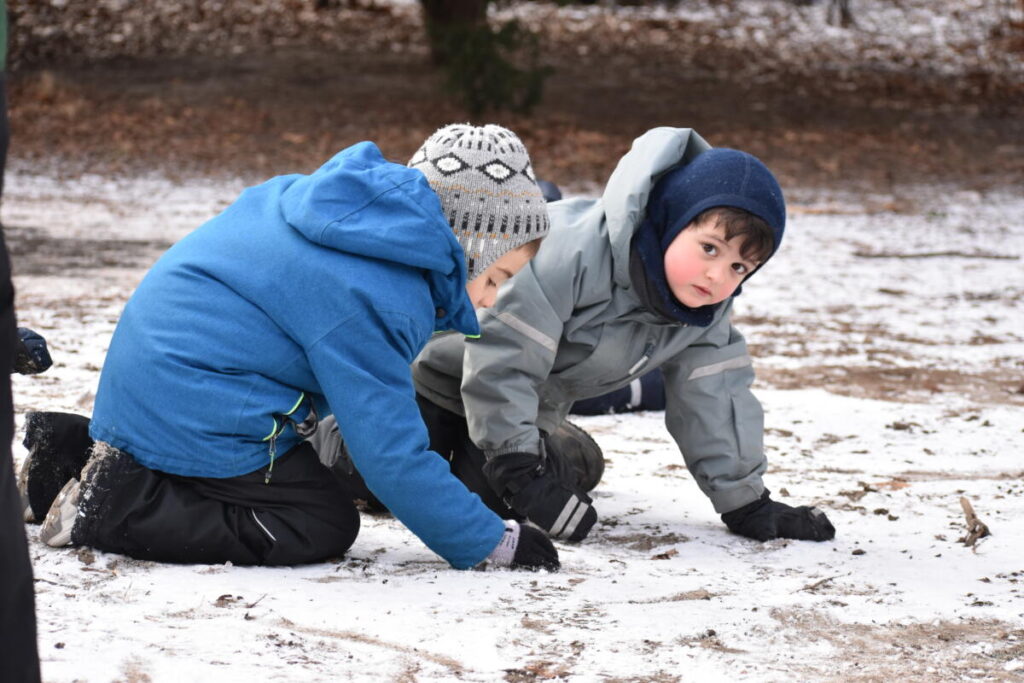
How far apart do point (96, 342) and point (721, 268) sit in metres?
2.67

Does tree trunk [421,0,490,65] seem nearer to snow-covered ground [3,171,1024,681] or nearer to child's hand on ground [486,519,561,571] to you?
snow-covered ground [3,171,1024,681]

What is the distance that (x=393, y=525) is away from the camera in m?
3.20

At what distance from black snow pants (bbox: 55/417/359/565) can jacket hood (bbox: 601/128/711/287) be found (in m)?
0.89

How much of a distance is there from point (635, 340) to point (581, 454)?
0.36 metres

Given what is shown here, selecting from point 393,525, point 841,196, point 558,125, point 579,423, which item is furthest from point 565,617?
point 558,125

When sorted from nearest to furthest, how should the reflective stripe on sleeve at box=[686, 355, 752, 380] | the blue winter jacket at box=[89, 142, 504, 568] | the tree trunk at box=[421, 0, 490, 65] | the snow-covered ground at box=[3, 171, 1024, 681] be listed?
the snow-covered ground at box=[3, 171, 1024, 681]
the blue winter jacket at box=[89, 142, 504, 568]
the reflective stripe on sleeve at box=[686, 355, 752, 380]
the tree trunk at box=[421, 0, 490, 65]

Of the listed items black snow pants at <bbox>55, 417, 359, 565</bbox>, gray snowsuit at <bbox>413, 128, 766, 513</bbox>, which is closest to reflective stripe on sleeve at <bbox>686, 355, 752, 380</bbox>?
gray snowsuit at <bbox>413, 128, 766, 513</bbox>

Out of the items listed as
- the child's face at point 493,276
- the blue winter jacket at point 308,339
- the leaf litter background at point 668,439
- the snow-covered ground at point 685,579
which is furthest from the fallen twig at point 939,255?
the blue winter jacket at point 308,339

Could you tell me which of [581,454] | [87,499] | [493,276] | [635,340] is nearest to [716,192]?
[635,340]

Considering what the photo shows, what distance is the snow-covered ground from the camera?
2.23 metres

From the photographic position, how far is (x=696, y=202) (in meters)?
3.10

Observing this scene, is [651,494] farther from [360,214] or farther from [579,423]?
[360,214]

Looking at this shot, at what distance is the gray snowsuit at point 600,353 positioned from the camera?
311 cm

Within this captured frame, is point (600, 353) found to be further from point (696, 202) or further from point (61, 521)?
point (61, 521)
